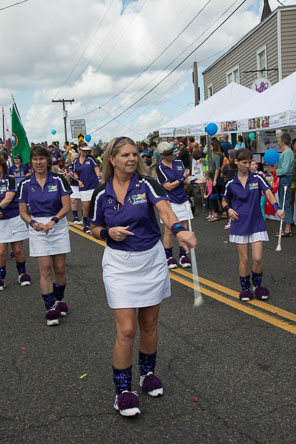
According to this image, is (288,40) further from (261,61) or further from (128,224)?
(128,224)

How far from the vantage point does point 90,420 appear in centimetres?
348

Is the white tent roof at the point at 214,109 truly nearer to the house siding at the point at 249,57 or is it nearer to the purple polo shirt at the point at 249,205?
the house siding at the point at 249,57

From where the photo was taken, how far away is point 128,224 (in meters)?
3.50

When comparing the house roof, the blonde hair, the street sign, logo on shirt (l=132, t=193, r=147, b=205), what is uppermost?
the house roof

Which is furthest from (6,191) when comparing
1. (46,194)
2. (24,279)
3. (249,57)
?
(249,57)

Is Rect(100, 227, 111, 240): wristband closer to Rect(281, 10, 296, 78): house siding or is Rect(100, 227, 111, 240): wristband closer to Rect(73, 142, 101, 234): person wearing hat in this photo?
Rect(73, 142, 101, 234): person wearing hat

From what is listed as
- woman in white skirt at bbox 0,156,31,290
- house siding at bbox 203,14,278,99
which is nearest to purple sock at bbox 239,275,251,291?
woman in white skirt at bbox 0,156,31,290

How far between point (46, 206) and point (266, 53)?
1860 centimetres

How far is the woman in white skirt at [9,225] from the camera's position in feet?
23.7

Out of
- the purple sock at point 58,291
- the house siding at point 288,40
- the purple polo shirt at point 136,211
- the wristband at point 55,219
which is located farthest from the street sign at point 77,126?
the purple polo shirt at point 136,211

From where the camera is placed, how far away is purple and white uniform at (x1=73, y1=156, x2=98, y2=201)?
11414 mm

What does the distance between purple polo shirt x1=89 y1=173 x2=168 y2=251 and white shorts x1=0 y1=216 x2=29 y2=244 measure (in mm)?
4146

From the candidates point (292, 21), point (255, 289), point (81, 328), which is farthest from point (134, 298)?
point (292, 21)

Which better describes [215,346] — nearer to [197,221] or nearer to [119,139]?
[119,139]
